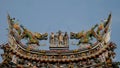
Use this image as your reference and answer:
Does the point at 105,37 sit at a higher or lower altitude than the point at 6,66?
higher

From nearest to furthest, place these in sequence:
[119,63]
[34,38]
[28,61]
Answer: [119,63] < [28,61] < [34,38]

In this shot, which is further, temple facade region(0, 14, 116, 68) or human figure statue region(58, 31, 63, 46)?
human figure statue region(58, 31, 63, 46)

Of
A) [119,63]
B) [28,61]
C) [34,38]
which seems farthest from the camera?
[34,38]

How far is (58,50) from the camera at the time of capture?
31.0m

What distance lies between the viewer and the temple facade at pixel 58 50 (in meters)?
28.9

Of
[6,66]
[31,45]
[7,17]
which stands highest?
[7,17]

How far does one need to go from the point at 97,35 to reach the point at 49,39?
3823mm

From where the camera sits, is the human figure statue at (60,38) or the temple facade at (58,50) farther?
the human figure statue at (60,38)

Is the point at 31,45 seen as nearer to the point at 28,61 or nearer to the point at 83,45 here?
the point at 28,61

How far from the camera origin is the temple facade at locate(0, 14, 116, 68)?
94.9 feet

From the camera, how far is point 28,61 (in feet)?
97.8

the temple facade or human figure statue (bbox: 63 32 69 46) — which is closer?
the temple facade

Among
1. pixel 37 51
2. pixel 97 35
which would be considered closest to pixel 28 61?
pixel 37 51

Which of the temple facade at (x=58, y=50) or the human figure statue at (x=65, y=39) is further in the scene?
the human figure statue at (x=65, y=39)
